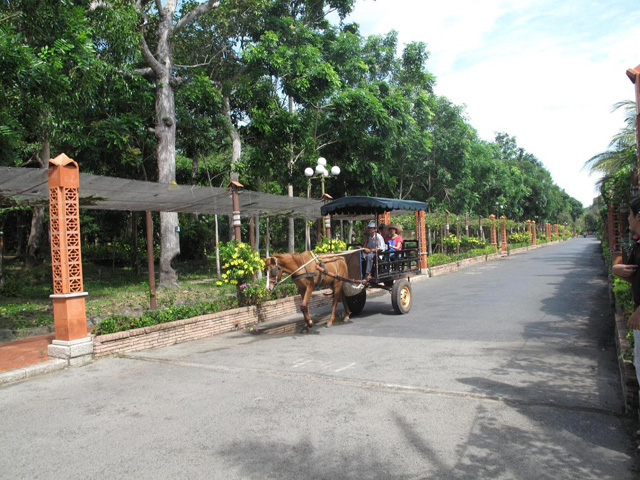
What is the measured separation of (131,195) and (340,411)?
6904 millimetres

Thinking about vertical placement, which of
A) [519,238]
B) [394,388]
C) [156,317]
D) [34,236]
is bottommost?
[394,388]

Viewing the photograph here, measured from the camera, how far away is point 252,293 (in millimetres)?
10375

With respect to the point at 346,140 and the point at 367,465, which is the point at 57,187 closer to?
the point at 367,465

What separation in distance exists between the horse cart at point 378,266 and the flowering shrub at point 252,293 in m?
1.89

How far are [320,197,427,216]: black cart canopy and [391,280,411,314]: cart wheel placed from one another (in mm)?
1774

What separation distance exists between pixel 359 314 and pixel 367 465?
770 cm

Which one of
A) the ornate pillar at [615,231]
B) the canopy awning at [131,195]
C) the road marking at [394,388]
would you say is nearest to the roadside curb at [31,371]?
the road marking at [394,388]

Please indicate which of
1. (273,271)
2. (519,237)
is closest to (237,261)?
(273,271)

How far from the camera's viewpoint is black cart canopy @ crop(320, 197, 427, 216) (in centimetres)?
1032

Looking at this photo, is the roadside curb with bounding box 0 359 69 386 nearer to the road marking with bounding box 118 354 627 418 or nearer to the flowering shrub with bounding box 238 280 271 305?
the road marking with bounding box 118 354 627 418

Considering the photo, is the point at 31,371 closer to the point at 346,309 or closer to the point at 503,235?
the point at 346,309

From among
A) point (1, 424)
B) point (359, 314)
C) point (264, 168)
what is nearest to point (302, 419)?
point (1, 424)

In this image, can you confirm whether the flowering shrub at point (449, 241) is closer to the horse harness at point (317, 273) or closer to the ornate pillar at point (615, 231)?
the ornate pillar at point (615, 231)

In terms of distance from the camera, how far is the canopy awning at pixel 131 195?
26.6 feet
